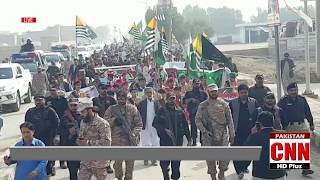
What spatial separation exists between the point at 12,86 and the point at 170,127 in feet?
36.6

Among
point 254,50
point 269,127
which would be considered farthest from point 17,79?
point 254,50

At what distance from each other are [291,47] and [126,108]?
135 feet

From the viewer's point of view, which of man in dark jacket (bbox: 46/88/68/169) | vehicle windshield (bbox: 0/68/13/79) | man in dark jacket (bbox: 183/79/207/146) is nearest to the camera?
man in dark jacket (bbox: 46/88/68/169)

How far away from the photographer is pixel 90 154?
1742mm

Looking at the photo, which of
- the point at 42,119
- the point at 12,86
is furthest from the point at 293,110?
the point at 12,86

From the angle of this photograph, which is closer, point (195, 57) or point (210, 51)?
point (210, 51)

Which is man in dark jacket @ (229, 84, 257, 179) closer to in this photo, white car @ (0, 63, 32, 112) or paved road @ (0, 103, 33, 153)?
paved road @ (0, 103, 33, 153)

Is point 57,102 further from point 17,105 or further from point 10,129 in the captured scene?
point 17,105

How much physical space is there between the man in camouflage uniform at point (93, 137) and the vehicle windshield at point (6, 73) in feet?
41.6

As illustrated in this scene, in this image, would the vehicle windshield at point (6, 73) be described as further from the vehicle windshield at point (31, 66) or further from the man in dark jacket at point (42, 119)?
the man in dark jacket at point (42, 119)

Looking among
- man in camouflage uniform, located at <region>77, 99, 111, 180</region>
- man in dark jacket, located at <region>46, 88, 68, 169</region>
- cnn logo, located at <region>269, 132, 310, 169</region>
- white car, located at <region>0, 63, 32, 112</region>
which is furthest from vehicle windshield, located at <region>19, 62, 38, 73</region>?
cnn logo, located at <region>269, 132, 310, 169</region>

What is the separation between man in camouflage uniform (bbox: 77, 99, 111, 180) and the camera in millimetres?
6250

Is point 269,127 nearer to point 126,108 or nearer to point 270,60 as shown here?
point 126,108

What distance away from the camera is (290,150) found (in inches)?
72.6
